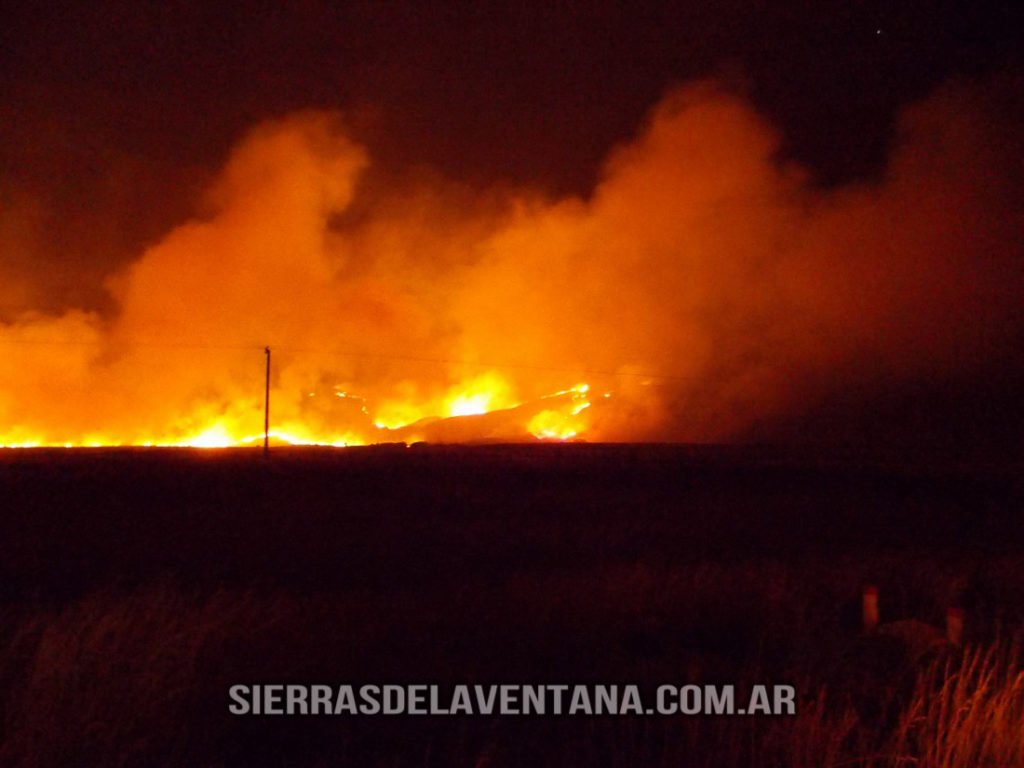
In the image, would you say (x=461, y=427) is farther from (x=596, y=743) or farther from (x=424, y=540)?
(x=596, y=743)

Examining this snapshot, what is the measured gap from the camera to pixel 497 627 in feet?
24.8

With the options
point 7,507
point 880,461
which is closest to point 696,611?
point 7,507

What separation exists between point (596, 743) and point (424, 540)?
1304 cm

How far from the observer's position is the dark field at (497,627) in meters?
4.61

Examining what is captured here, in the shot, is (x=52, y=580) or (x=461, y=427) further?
(x=461, y=427)

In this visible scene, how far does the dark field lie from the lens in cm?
461

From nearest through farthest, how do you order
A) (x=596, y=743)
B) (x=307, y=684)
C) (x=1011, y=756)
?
(x=1011, y=756) → (x=596, y=743) → (x=307, y=684)

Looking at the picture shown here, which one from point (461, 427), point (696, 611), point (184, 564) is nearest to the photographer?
point (696, 611)

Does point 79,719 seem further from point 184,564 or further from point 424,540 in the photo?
point 424,540

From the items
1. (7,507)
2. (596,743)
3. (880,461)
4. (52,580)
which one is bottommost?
(596,743)

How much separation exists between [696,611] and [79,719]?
224 inches

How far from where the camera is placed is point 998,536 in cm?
1908

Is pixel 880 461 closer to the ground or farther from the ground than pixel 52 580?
farther from the ground

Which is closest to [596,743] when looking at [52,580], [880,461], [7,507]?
[52,580]
